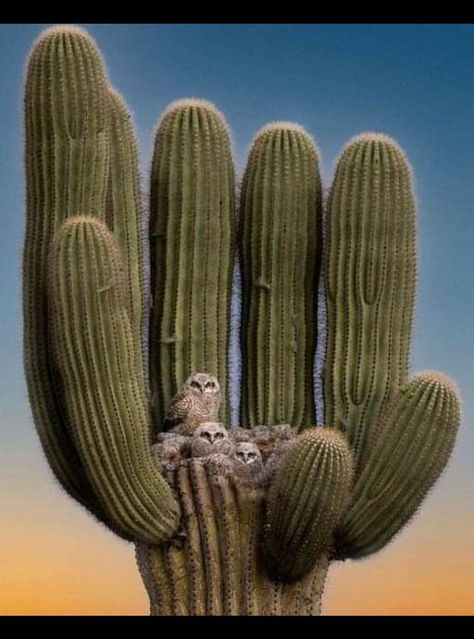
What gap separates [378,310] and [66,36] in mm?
3482

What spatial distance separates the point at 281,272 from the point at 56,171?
2.18 meters

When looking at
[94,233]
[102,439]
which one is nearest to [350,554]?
[102,439]

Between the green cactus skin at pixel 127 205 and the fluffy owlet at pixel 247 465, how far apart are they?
138 centimetres

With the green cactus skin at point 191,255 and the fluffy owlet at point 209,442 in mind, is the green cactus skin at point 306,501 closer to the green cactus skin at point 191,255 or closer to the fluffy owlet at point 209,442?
the fluffy owlet at point 209,442

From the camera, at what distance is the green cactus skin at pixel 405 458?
11.7m

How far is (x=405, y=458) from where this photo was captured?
1173cm

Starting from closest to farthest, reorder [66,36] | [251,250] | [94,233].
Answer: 1. [94,233]
2. [66,36]
3. [251,250]

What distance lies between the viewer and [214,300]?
1281 cm

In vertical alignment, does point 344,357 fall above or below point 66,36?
below

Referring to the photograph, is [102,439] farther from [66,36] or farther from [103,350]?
[66,36]

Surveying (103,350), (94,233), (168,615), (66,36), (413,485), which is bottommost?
(168,615)

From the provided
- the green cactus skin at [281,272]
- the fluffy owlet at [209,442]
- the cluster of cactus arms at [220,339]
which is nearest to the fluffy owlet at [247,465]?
the cluster of cactus arms at [220,339]

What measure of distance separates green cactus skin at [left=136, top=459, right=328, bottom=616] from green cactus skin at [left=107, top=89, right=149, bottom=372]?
4.78 ft

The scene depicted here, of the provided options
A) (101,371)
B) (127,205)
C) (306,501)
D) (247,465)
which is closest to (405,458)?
(306,501)
